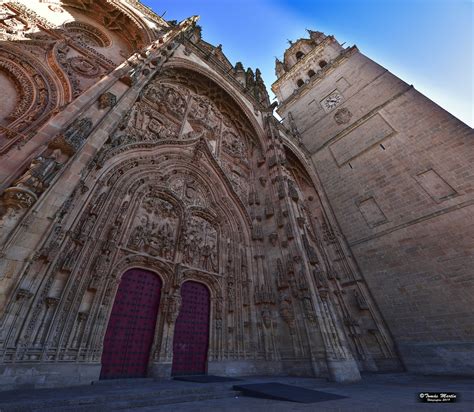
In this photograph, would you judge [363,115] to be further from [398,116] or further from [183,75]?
[183,75]

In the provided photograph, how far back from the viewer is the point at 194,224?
28.2ft

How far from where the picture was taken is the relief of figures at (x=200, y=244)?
7.70 metres

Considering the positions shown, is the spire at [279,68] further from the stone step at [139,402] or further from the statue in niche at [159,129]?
the stone step at [139,402]

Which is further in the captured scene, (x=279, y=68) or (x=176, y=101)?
(x=279, y=68)

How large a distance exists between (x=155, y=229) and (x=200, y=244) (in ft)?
5.74

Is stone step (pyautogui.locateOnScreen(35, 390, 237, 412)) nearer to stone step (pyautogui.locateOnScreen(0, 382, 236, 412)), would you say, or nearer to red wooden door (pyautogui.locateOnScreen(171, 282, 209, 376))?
stone step (pyautogui.locateOnScreen(0, 382, 236, 412))

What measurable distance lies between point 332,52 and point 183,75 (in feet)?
61.3

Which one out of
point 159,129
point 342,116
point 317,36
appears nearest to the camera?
point 159,129

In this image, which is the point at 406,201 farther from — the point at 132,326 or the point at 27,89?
the point at 27,89

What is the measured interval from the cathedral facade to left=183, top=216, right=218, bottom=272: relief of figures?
5cm

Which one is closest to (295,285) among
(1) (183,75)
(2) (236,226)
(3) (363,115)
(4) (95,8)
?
(2) (236,226)

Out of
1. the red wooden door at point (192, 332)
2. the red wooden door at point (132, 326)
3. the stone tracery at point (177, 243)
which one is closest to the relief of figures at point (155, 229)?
the stone tracery at point (177, 243)

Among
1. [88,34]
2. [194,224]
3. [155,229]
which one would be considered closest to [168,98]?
[88,34]

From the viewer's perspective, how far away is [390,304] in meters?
9.71
